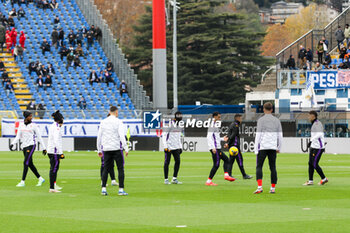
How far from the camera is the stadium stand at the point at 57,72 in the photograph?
53.7 metres

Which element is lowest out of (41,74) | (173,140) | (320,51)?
(173,140)

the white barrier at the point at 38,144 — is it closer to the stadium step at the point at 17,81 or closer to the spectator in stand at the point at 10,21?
the stadium step at the point at 17,81

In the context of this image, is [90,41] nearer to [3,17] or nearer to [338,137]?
[3,17]

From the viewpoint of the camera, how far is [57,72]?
57.4 metres

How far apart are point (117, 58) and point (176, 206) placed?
45.3 metres

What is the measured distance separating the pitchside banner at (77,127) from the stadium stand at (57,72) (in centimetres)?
435

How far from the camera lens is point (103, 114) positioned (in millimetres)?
46375

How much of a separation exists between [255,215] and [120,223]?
99.7 inches

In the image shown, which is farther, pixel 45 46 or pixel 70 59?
pixel 45 46

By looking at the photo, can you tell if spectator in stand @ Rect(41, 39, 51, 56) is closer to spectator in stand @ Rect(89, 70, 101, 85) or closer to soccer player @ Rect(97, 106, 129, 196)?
spectator in stand @ Rect(89, 70, 101, 85)

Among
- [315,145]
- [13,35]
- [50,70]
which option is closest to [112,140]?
[315,145]

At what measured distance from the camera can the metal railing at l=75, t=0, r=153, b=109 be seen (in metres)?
58.5

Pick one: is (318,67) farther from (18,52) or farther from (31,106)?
(18,52)

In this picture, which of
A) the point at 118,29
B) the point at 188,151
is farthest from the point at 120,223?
the point at 118,29
